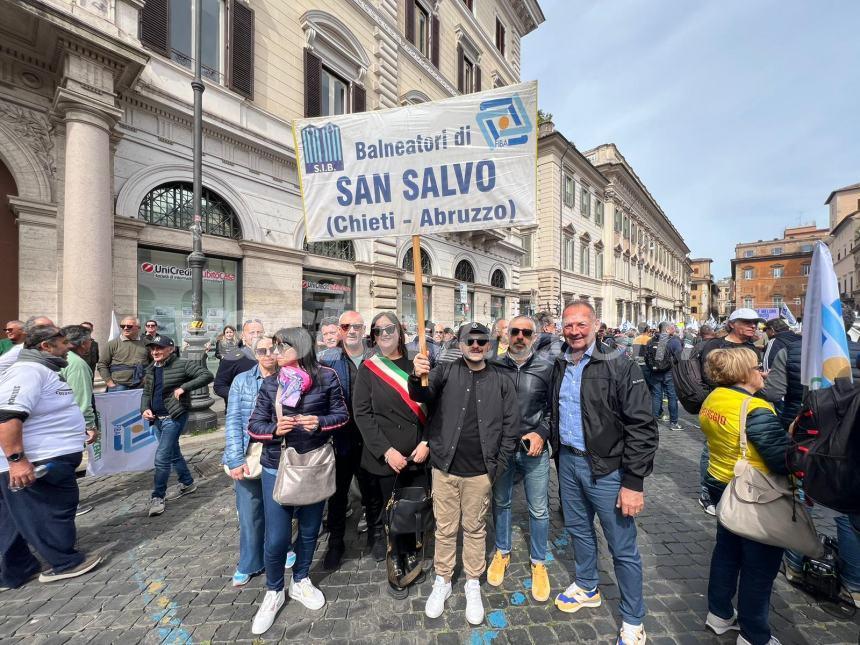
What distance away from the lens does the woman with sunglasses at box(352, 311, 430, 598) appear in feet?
8.70

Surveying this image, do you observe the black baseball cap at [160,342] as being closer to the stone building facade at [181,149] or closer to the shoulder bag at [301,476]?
the shoulder bag at [301,476]

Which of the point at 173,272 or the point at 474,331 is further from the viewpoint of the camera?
the point at 173,272

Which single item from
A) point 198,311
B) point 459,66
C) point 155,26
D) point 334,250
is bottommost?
point 198,311

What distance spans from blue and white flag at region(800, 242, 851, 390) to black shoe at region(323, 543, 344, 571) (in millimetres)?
3440

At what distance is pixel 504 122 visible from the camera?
2883 mm

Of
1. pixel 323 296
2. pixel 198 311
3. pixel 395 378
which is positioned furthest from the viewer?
pixel 323 296

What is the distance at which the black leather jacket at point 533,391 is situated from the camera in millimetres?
2734

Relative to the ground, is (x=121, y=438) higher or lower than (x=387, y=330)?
lower

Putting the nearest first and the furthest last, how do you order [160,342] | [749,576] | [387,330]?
[749,576] → [387,330] → [160,342]

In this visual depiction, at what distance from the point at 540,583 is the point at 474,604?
56cm

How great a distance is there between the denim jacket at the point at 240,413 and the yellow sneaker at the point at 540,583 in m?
2.29

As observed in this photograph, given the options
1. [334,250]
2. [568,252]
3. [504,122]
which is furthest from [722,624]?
[568,252]

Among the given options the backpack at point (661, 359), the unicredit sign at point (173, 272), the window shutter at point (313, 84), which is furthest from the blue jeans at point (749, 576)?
the window shutter at point (313, 84)

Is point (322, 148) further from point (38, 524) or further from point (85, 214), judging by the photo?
point (85, 214)
